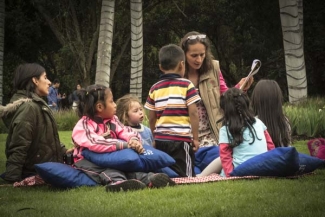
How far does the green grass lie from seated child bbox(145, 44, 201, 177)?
872mm

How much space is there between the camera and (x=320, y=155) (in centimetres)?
824

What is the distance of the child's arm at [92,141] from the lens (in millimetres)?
6805

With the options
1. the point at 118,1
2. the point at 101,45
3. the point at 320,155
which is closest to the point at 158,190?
the point at 320,155

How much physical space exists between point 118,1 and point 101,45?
638 inches

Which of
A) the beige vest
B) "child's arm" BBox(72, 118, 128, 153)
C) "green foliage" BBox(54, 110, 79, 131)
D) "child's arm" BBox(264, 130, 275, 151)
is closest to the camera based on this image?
"child's arm" BBox(72, 118, 128, 153)

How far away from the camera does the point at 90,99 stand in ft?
23.2

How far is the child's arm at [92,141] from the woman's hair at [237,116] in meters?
1.21

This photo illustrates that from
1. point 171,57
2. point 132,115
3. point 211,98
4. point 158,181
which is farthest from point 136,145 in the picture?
point 211,98

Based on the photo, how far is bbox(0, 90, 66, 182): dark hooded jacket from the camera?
23.5 ft

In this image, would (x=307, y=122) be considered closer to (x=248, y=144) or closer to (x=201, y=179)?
(x=248, y=144)

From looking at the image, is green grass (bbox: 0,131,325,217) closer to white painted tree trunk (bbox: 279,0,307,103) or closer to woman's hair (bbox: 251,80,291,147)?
woman's hair (bbox: 251,80,291,147)

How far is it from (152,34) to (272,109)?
93.4 feet

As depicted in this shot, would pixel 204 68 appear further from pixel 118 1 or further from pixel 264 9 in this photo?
pixel 118 1

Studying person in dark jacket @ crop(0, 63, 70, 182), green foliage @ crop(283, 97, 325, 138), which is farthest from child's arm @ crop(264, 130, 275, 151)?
green foliage @ crop(283, 97, 325, 138)
